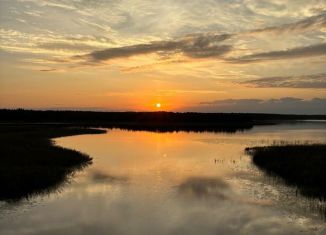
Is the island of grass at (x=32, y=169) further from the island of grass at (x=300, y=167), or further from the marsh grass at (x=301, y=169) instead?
the island of grass at (x=300, y=167)

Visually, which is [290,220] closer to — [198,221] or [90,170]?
[198,221]

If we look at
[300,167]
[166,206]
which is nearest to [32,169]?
[166,206]

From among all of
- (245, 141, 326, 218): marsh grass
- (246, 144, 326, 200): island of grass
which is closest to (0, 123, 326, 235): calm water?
(245, 141, 326, 218): marsh grass

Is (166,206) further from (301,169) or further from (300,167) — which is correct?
(300,167)

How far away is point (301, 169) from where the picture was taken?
98.8ft

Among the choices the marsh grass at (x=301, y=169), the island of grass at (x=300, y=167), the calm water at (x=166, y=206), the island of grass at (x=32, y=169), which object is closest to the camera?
the calm water at (x=166, y=206)

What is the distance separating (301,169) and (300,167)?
2.11 ft

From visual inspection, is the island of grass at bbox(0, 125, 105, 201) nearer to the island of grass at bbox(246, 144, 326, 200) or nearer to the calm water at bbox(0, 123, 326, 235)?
the calm water at bbox(0, 123, 326, 235)

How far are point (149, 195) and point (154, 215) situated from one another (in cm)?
416

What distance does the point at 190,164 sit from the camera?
37.8 metres

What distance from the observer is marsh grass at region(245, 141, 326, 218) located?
2394 centimetres

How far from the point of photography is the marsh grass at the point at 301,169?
23.9 m

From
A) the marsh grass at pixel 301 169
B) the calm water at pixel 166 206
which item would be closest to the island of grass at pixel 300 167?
the marsh grass at pixel 301 169

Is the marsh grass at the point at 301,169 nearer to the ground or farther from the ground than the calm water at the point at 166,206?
farther from the ground
